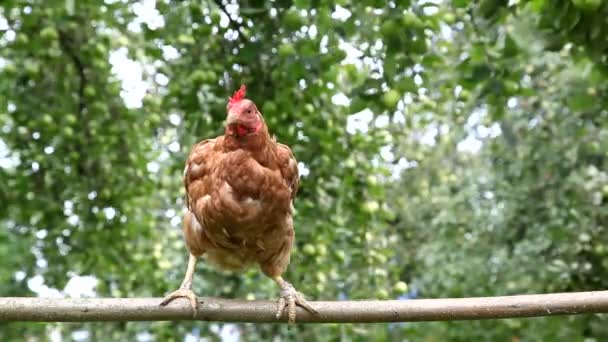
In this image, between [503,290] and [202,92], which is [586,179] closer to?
[503,290]

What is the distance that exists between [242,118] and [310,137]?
2.80ft

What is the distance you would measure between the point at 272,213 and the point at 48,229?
60.2 inches

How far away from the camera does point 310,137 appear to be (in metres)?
2.17

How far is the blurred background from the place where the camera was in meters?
1.88

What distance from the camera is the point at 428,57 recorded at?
72.6 inches

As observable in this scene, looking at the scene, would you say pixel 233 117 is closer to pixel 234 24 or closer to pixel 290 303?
pixel 290 303

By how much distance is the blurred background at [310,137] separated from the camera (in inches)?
73.9

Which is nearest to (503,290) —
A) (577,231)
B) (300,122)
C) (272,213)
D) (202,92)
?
(577,231)

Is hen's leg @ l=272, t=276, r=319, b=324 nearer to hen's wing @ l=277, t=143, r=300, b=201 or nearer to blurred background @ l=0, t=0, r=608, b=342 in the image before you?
hen's wing @ l=277, t=143, r=300, b=201

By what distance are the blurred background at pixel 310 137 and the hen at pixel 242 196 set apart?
1.39ft

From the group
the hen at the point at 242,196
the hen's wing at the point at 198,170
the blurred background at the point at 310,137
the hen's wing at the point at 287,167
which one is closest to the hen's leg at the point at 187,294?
the hen at the point at 242,196

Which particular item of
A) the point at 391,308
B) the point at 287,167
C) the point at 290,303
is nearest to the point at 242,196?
the point at 287,167

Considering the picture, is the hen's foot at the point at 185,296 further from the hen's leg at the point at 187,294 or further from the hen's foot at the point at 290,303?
the hen's foot at the point at 290,303

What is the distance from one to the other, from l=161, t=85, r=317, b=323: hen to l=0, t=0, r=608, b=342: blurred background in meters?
0.43
